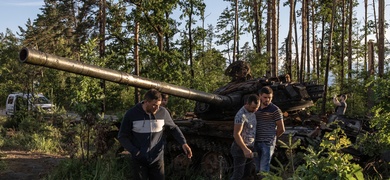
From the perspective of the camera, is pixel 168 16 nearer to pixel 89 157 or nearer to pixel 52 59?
pixel 89 157

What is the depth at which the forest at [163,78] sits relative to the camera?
493cm

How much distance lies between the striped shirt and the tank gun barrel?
5.23 feet

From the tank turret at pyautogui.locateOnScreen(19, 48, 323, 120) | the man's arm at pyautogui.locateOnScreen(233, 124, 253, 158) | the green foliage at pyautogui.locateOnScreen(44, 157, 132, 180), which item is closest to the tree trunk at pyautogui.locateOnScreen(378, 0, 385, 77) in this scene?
the tank turret at pyautogui.locateOnScreen(19, 48, 323, 120)

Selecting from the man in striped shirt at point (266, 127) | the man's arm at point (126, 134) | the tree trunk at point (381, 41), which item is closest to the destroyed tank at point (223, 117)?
the man in striped shirt at point (266, 127)

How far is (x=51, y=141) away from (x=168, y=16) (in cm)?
1043

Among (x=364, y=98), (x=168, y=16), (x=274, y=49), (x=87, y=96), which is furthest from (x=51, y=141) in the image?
(x=364, y=98)

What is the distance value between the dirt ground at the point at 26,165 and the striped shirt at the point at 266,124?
14.7 ft

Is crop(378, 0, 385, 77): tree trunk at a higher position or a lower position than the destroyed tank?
higher

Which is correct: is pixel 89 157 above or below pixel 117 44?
below

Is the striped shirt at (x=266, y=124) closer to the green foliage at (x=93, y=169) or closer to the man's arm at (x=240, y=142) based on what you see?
the man's arm at (x=240, y=142)

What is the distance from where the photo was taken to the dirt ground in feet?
26.2

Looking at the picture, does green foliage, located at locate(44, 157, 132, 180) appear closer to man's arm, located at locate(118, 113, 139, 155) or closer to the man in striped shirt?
man's arm, located at locate(118, 113, 139, 155)

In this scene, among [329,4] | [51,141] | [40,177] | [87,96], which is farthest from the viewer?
[329,4]

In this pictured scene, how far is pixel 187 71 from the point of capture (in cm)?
1903
